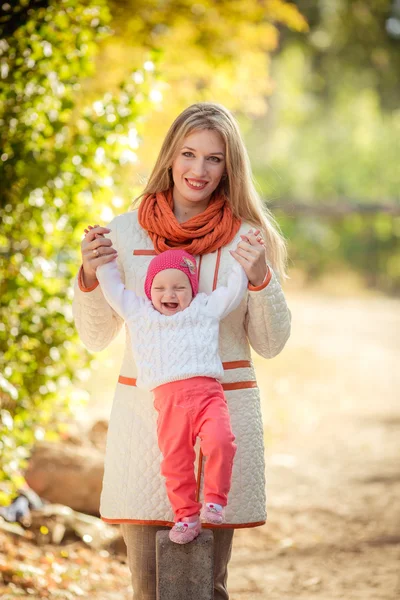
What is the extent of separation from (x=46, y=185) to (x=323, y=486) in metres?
3.58

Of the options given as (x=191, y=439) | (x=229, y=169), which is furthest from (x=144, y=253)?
(x=191, y=439)

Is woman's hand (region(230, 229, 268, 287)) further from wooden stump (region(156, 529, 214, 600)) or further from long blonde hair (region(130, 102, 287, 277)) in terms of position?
wooden stump (region(156, 529, 214, 600))

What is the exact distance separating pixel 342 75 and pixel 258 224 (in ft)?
119

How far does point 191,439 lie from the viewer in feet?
8.77

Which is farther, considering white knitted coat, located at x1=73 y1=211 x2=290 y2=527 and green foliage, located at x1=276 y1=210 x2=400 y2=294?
green foliage, located at x1=276 y1=210 x2=400 y2=294

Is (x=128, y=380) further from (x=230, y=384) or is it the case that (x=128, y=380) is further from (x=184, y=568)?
(x=184, y=568)

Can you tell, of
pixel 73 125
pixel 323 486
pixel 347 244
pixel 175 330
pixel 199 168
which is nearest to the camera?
pixel 175 330

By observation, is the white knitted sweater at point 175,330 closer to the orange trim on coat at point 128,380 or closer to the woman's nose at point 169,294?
the woman's nose at point 169,294

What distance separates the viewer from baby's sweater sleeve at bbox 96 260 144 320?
9.24 feet

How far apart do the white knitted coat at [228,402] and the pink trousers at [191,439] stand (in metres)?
0.20

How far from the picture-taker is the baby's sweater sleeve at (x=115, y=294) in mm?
2816

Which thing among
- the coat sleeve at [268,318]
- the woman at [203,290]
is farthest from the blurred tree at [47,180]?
the coat sleeve at [268,318]

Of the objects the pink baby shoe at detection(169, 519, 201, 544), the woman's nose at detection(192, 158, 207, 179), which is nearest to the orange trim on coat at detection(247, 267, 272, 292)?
the woman's nose at detection(192, 158, 207, 179)

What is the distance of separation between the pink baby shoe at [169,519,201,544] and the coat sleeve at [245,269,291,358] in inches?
25.8
